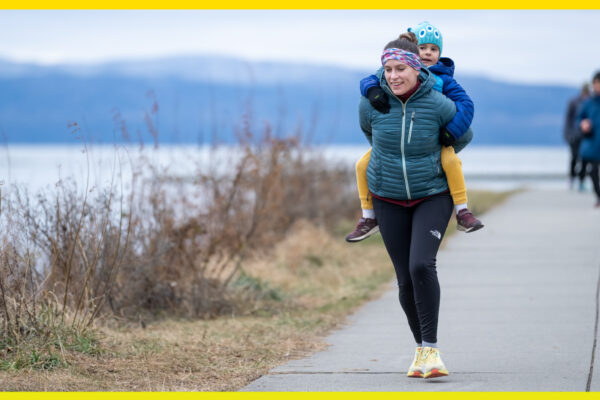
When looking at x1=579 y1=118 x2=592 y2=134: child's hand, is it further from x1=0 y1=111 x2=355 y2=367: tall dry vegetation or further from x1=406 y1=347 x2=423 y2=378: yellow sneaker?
x1=406 y1=347 x2=423 y2=378: yellow sneaker

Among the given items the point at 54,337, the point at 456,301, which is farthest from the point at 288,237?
the point at 54,337

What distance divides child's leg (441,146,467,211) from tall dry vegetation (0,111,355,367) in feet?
8.45

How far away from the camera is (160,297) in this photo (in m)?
8.50

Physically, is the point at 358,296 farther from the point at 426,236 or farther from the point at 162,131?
the point at 426,236

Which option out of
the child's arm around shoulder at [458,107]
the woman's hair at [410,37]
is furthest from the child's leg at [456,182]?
the woman's hair at [410,37]

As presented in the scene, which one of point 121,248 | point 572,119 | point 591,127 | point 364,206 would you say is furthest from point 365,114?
point 572,119

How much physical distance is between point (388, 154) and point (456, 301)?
11.4 ft

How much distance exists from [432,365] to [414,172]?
3.76 feet

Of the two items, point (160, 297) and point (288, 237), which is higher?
point (160, 297)

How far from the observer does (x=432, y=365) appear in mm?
5535

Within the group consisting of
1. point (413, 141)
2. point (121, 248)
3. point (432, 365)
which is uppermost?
point (413, 141)

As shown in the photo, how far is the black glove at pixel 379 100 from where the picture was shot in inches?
217

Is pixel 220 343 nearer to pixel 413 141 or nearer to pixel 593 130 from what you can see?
pixel 413 141

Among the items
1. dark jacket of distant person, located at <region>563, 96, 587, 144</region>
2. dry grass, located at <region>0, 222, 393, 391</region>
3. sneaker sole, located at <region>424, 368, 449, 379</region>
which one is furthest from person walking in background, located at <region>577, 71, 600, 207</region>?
sneaker sole, located at <region>424, 368, 449, 379</region>
